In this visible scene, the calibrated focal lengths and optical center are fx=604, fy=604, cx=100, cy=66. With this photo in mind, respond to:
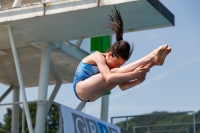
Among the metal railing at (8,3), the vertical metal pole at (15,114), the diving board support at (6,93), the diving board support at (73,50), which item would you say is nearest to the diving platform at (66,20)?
the diving board support at (73,50)

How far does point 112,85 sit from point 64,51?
31.5 feet

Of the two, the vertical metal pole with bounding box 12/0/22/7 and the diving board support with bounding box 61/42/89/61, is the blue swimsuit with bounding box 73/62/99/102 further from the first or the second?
the diving board support with bounding box 61/42/89/61

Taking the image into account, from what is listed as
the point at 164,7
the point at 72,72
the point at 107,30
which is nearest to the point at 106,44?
the point at 72,72

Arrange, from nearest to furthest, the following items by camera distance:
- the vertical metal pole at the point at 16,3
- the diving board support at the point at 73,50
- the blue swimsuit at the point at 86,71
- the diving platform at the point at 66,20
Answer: the blue swimsuit at the point at 86,71 < the diving platform at the point at 66,20 < the vertical metal pole at the point at 16,3 < the diving board support at the point at 73,50

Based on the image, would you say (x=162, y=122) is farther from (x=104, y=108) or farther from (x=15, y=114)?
(x=15, y=114)

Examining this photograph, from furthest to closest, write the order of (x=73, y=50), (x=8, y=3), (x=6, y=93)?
(x=6, y=93)
(x=73, y=50)
(x=8, y=3)

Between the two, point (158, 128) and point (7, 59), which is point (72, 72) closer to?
point (7, 59)

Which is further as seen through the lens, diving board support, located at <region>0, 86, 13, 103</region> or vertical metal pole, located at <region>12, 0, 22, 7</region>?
diving board support, located at <region>0, 86, 13, 103</region>

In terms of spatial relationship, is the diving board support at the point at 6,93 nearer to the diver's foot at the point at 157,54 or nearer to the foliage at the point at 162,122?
the foliage at the point at 162,122

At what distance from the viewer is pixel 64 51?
1791 centimetres

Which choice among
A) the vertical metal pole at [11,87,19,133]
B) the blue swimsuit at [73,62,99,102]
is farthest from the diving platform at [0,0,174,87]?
the blue swimsuit at [73,62,99,102]

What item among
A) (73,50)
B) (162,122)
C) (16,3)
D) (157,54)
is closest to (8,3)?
(16,3)

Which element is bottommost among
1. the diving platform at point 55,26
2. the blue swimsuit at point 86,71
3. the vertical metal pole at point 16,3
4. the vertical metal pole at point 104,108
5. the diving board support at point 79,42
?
the blue swimsuit at point 86,71

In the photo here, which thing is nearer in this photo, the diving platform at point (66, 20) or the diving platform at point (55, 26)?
the diving platform at point (66, 20)
